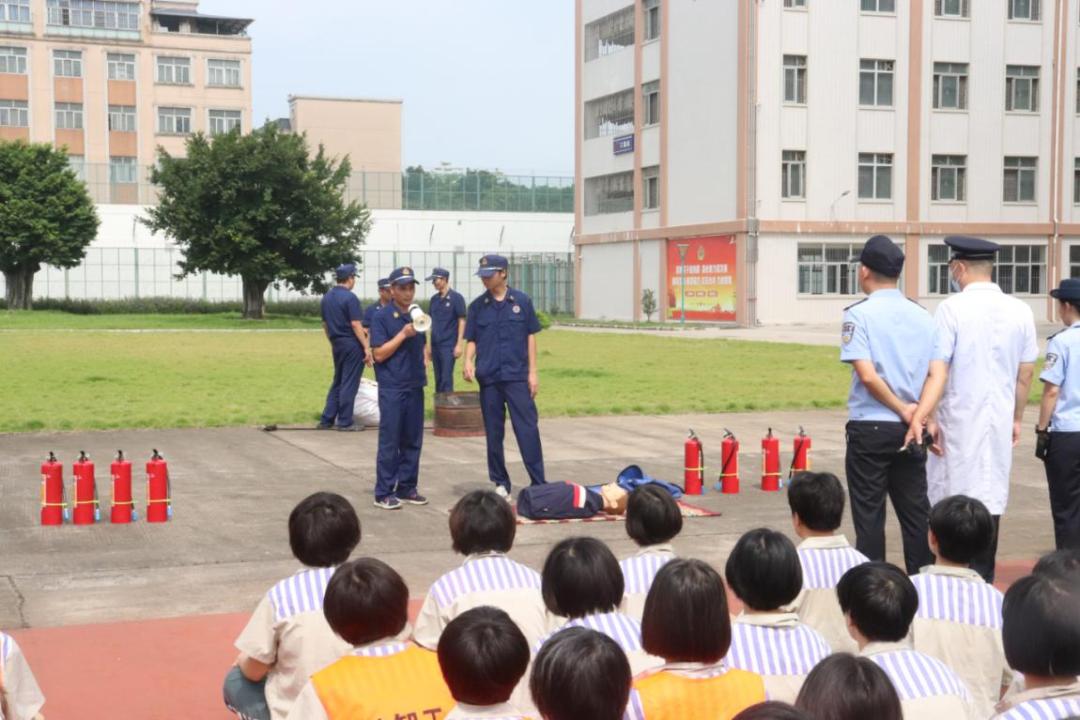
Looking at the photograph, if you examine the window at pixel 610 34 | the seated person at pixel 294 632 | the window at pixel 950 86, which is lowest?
the seated person at pixel 294 632

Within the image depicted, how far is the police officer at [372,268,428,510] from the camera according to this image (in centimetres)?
1077

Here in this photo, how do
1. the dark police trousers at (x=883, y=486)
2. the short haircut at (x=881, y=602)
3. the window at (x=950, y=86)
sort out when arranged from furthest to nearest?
the window at (x=950, y=86)
the dark police trousers at (x=883, y=486)
the short haircut at (x=881, y=602)

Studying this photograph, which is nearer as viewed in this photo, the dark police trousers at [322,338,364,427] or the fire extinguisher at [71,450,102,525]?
the fire extinguisher at [71,450,102,525]

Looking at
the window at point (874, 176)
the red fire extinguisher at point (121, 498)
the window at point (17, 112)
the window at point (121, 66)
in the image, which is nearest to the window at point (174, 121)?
the window at point (121, 66)

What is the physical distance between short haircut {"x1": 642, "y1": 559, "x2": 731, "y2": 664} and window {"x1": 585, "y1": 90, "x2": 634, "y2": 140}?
193 ft

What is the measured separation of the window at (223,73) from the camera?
88.5 m

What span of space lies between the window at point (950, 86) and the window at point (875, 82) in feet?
6.77

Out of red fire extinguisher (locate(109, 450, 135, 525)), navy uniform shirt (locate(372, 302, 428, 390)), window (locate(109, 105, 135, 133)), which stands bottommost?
red fire extinguisher (locate(109, 450, 135, 525))

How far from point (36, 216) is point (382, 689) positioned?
62.6m

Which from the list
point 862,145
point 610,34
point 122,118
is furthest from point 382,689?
point 122,118

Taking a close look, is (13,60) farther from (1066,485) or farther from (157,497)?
(1066,485)

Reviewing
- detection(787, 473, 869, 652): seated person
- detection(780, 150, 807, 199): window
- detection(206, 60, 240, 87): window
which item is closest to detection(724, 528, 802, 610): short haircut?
detection(787, 473, 869, 652): seated person

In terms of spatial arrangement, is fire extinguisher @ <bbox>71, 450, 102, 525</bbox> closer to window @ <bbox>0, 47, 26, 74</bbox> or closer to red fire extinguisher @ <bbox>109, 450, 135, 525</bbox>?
red fire extinguisher @ <bbox>109, 450, 135, 525</bbox>

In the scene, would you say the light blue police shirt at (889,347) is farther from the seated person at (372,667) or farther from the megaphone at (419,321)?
the megaphone at (419,321)
